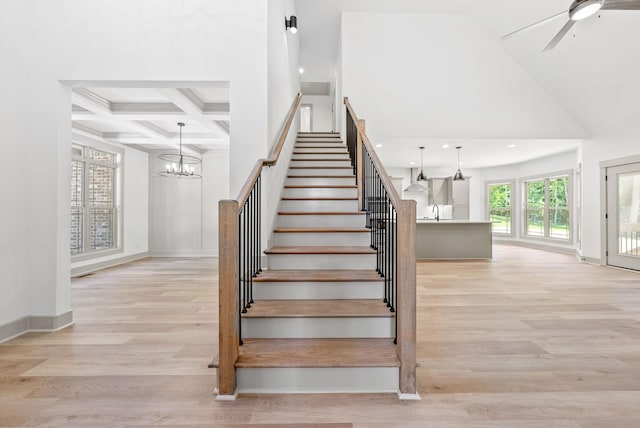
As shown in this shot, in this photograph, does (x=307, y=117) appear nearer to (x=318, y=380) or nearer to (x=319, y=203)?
(x=319, y=203)

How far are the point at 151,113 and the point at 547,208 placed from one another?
10.5 m

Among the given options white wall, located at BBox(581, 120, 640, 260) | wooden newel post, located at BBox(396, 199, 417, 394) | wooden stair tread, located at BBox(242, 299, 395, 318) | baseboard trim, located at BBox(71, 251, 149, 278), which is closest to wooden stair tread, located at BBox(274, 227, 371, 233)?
wooden stair tread, located at BBox(242, 299, 395, 318)

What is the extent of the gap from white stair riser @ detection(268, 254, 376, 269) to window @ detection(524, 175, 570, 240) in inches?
332

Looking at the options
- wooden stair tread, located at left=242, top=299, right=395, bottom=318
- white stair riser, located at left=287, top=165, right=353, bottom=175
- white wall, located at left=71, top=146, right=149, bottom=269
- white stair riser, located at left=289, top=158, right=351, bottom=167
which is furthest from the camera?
white wall, located at left=71, top=146, right=149, bottom=269

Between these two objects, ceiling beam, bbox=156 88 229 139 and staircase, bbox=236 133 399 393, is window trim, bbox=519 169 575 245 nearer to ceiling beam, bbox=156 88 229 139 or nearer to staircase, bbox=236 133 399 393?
staircase, bbox=236 133 399 393

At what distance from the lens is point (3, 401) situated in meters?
1.96

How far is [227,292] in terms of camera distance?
1964 millimetres

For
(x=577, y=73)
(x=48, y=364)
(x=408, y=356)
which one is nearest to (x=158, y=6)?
(x=48, y=364)

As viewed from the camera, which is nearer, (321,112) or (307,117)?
(321,112)

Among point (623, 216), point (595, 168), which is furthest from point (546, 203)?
point (623, 216)

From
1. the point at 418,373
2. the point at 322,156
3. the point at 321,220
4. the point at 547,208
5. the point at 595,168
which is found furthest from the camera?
the point at 547,208

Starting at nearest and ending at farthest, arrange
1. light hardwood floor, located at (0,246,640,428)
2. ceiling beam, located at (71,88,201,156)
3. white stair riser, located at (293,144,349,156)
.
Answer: light hardwood floor, located at (0,246,640,428) → ceiling beam, located at (71,88,201,156) → white stair riser, located at (293,144,349,156)

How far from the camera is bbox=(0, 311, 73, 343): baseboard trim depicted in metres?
2.92

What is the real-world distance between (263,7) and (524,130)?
5.57 metres
